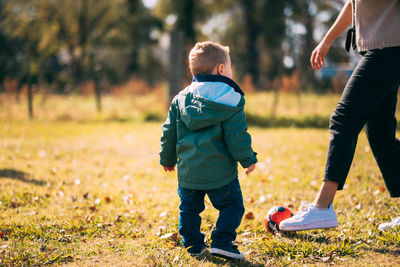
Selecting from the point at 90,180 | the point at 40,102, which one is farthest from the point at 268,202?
the point at 40,102

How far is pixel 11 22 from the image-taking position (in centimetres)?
→ 2467

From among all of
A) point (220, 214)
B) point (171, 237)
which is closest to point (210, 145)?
point (220, 214)

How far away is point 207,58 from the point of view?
2.52 metres

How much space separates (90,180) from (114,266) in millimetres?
2419

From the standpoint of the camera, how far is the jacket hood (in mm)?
2367

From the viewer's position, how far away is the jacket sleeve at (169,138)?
2572 millimetres

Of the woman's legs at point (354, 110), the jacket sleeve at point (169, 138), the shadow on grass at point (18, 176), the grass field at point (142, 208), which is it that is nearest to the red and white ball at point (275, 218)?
the grass field at point (142, 208)

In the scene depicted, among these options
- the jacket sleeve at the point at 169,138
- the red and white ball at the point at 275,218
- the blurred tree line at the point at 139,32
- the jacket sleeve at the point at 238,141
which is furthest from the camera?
the blurred tree line at the point at 139,32

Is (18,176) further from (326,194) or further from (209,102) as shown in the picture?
(326,194)

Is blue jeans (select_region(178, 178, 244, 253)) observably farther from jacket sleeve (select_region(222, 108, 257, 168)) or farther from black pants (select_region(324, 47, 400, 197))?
black pants (select_region(324, 47, 400, 197))

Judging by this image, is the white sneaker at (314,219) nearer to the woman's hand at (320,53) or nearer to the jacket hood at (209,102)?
the jacket hood at (209,102)

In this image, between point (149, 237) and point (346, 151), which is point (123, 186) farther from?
point (346, 151)

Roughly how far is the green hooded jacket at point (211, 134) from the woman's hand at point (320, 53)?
90 cm

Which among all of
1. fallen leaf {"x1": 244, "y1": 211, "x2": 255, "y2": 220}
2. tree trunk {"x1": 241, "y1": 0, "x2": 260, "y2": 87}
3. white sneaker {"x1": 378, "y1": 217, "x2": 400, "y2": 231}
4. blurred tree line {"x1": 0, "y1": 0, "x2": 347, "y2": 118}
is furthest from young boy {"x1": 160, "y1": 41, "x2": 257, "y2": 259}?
tree trunk {"x1": 241, "y1": 0, "x2": 260, "y2": 87}
